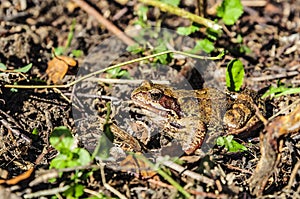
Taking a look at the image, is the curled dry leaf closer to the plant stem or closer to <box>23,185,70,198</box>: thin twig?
<box>23,185,70,198</box>: thin twig

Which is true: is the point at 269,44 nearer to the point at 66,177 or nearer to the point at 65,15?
the point at 65,15

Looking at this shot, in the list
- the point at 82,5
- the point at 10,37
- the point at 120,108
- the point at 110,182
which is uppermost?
the point at 82,5

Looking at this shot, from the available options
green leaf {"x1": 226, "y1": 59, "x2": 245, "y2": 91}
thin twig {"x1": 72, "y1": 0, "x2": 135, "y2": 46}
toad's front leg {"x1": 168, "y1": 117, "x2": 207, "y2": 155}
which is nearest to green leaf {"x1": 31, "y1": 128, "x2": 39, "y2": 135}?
toad's front leg {"x1": 168, "y1": 117, "x2": 207, "y2": 155}

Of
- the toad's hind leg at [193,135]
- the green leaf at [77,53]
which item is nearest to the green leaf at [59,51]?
the green leaf at [77,53]

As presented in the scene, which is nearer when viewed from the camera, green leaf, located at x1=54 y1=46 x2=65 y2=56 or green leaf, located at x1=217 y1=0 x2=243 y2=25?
green leaf, located at x1=217 y1=0 x2=243 y2=25

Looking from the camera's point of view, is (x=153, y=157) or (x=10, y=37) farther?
(x=10, y=37)

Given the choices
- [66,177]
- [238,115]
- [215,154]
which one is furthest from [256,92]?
[66,177]

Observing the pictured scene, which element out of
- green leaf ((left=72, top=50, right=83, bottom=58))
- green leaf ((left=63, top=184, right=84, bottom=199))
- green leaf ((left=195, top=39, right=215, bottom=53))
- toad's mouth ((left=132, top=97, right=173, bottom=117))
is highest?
green leaf ((left=195, top=39, right=215, bottom=53))

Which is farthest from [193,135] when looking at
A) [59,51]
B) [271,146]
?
[59,51]
